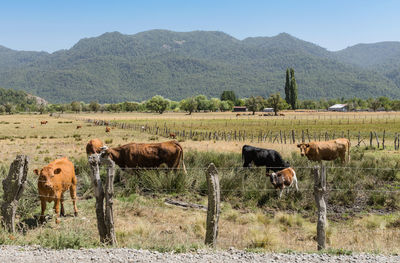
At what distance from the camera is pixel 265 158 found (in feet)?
48.2

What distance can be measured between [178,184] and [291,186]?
4.16 m

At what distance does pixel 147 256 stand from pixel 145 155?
8152mm

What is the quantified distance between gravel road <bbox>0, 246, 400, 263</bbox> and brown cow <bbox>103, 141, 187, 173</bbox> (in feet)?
25.2

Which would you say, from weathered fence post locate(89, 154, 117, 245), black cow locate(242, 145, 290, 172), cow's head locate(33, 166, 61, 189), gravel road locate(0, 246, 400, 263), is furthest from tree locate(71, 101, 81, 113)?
Result: gravel road locate(0, 246, 400, 263)

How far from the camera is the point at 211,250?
6027 mm

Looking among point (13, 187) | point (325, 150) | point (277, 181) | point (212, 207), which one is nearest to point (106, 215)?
point (212, 207)

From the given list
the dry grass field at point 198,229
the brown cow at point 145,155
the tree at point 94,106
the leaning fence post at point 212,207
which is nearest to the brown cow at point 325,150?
the brown cow at point 145,155

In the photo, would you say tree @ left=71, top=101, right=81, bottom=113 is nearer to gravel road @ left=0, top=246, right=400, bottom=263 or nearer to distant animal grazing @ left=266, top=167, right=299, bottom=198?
distant animal grazing @ left=266, top=167, right=299, bottom=198

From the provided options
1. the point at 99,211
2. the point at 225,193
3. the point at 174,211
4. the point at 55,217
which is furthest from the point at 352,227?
the point at 55,217

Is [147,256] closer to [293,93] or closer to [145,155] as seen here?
[145,155]

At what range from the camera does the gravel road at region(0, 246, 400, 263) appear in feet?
18.3

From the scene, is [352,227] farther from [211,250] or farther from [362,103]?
[362,103]

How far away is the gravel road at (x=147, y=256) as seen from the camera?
5.57 meters

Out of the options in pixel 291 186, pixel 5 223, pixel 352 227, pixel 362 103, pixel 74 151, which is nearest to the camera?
pixel 5 223
